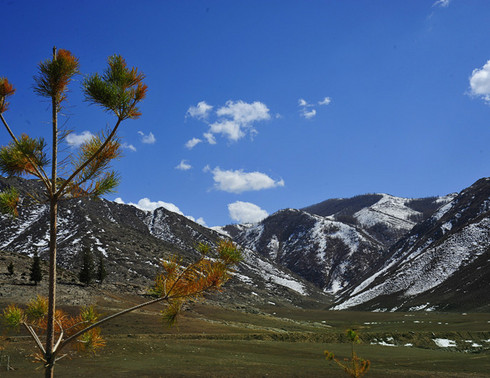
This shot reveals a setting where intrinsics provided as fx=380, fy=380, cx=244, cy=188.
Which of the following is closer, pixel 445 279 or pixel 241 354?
pixel 241 354

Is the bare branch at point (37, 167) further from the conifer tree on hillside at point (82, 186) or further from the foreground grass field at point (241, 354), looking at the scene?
the foreground grass field at point (241, 354)

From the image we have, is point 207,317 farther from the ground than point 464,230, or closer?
closer

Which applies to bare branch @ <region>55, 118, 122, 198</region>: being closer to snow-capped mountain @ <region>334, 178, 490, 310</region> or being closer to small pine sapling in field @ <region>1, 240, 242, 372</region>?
small pine sapling in field @ <region>1, 240, 242, 372</region>

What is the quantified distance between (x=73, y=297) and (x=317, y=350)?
54.4m

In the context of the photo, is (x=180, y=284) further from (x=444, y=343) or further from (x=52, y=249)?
(x=444, y=343)

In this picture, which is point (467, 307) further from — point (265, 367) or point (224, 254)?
point (224, 254)

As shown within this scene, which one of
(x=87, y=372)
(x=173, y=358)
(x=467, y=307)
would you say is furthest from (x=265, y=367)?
(x=467, y=307)

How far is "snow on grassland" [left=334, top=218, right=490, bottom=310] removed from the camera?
17088cm

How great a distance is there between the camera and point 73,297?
269ft

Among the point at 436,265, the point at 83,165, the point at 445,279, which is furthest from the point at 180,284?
the point at 436,265

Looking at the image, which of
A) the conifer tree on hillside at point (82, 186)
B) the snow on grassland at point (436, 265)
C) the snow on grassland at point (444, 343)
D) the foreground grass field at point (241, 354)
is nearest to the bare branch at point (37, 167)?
the conifer tree on hillside at point (82, 186)

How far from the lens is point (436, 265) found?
178625 millimetres

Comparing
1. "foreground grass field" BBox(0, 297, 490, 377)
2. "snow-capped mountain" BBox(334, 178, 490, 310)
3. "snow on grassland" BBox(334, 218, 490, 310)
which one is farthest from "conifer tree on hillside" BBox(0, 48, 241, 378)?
Result: "snow on grassland" BBox(334, 218, 490, 310)

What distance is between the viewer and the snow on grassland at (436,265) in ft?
561
